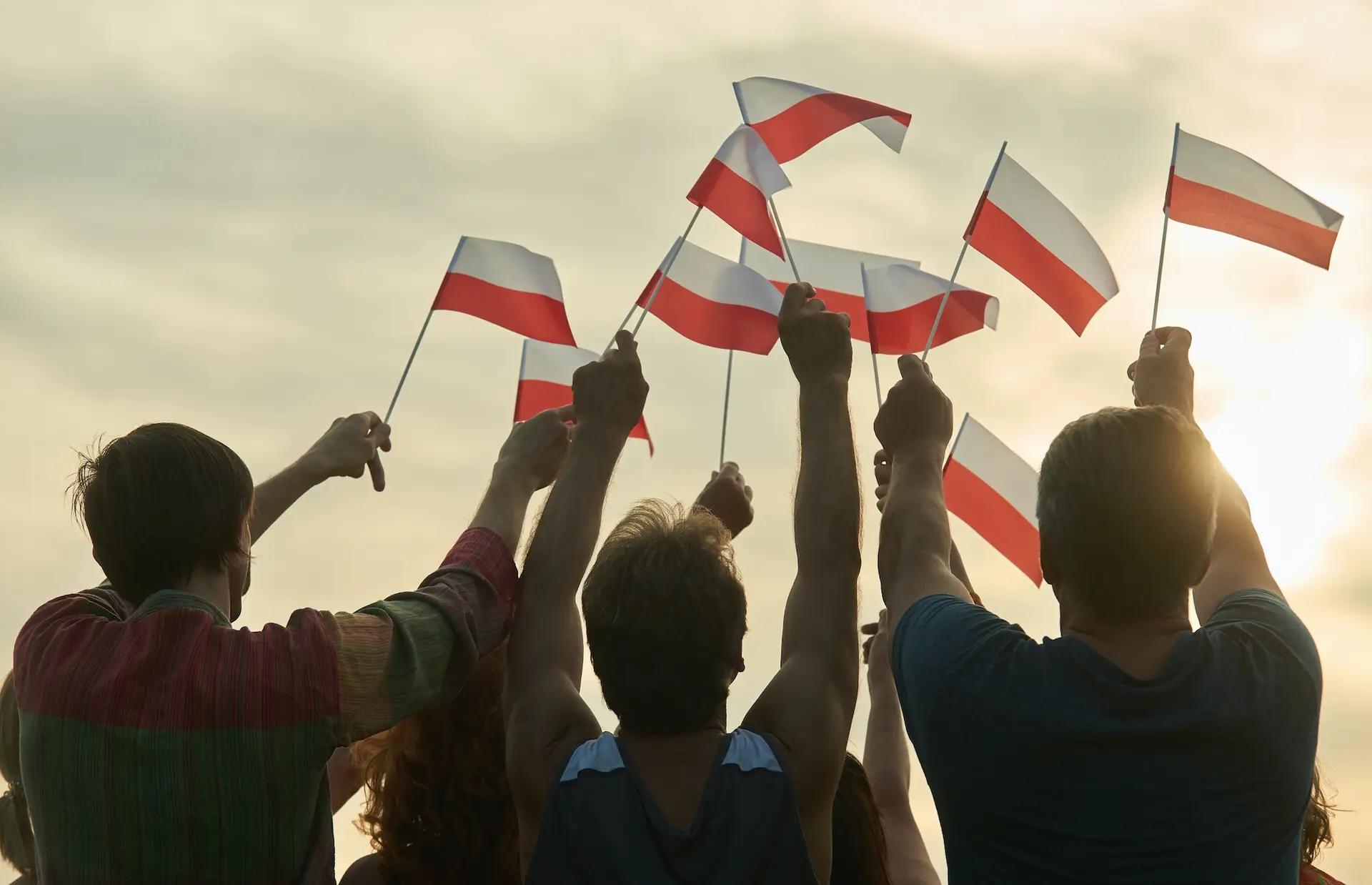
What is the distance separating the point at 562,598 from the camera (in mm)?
3244

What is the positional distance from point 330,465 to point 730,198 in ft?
6.93

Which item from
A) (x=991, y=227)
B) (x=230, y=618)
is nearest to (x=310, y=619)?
(x=230, y=618)

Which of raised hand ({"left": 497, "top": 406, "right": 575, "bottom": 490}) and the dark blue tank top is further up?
raised hand ({"left": 497, "top": 406, "right": 575, "bottom": 490})

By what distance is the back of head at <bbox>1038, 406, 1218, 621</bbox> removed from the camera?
2.82m

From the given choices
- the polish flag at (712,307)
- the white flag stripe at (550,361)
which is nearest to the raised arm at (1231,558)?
the polish flag at (712,307)

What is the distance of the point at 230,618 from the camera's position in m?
3.18

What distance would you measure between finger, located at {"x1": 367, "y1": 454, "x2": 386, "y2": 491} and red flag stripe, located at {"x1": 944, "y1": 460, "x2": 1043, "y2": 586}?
8.37ft

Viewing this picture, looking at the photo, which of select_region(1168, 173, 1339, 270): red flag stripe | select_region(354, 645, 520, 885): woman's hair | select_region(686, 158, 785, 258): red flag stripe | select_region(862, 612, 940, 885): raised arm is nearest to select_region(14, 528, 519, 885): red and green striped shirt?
select_region(354, 645, 520, 885): woman's hair

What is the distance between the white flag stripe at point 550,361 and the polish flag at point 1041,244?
5.54ft

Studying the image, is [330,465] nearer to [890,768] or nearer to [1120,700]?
[890,768]

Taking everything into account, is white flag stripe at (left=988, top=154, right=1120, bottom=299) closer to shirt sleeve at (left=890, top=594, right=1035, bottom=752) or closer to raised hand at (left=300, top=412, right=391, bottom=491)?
raised hand at (left=300, top=412, right=391, bottom=491)

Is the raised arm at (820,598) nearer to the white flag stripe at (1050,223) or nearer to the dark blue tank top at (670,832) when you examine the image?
the dark blue tank top at (670,832)

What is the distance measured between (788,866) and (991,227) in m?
3.47

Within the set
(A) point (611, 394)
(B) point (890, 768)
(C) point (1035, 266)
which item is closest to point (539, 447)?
(A) point (611, 394)
